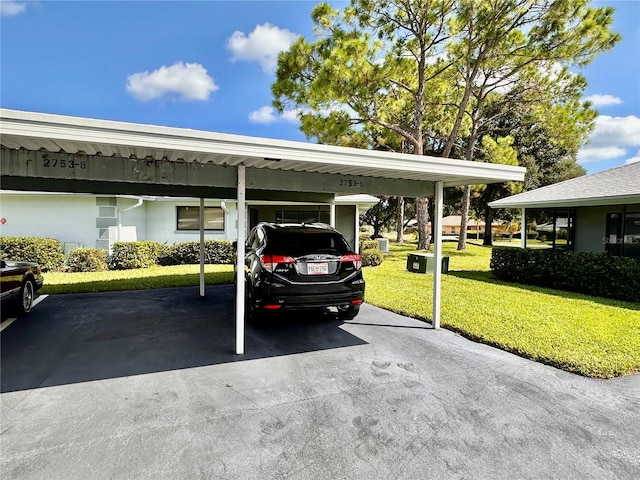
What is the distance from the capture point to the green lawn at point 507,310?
475 cm

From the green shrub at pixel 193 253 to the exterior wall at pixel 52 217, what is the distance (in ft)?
8.52

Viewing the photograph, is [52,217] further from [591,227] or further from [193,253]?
[591,227]

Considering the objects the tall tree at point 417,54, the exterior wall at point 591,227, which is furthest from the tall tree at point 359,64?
the exterior wall at point 591,227

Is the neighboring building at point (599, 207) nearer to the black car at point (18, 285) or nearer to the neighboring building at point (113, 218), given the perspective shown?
the neighboring building at point (113, 218)

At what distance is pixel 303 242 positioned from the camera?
18.3ft

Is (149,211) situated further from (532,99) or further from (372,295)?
(532,99)

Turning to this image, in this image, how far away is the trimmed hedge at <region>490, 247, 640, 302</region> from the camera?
28.1 feet

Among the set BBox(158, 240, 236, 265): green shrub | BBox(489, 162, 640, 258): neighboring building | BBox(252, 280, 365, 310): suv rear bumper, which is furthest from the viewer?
BBox(158, 240, 236, 265): green shrub

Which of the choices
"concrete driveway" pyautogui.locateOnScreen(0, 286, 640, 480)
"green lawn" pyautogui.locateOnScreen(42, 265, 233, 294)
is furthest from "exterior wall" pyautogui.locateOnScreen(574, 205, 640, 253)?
"green lawn" pyautogui.locateOnScreen(42, 265, 233, 294)

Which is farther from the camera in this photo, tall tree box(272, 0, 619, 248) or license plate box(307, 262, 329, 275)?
tall tree box(272, 0, 619, 248)

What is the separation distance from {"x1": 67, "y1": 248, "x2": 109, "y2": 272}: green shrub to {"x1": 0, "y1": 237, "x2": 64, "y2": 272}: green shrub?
1.88ft

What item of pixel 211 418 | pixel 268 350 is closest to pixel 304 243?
pixel 268 350

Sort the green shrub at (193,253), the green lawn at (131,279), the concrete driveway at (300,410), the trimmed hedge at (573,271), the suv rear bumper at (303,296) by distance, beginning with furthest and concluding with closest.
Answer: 1. the green shrub at (193,253)
2. the green lawn at (131,279)
3. the trimmed hedge at (573,271)
4. the suv rear bumper at (303,296)
5. the concrete driveway at (300,410)

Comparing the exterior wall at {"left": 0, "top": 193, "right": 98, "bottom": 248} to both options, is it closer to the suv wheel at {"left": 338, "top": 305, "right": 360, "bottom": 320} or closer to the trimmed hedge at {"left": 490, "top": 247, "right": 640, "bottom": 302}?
the suv wheel at {"left": 338, "top": 305, "right": 360, "bottom": 320}
